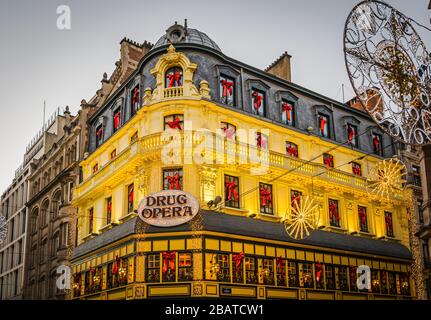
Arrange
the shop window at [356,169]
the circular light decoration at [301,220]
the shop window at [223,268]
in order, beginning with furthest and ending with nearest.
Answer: the shop window at [356,169] < the shop window at [223,268] < the circular light decoration at [301,220]

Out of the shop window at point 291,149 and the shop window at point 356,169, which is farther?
the shop window at point 356,169

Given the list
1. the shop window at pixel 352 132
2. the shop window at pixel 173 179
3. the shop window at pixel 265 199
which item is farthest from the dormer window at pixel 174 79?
the shop window at pixel 352 132

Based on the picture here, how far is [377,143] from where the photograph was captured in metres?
43.1

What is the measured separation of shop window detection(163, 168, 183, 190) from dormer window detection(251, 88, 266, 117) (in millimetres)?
7362

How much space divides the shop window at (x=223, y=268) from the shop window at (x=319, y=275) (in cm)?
735

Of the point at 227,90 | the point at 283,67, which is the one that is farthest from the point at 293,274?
the point at 283,67

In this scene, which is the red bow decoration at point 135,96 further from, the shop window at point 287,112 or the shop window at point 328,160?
the shop window at point 328,160

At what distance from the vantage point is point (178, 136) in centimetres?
3061

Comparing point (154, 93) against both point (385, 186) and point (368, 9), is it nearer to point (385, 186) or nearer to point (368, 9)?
point (385, 186)

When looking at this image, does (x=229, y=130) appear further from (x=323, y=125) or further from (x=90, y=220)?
(x=90, y=220)

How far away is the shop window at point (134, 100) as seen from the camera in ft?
114

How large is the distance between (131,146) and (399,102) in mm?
19309

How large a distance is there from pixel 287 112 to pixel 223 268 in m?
13.0

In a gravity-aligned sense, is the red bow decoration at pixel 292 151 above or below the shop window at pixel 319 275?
above
